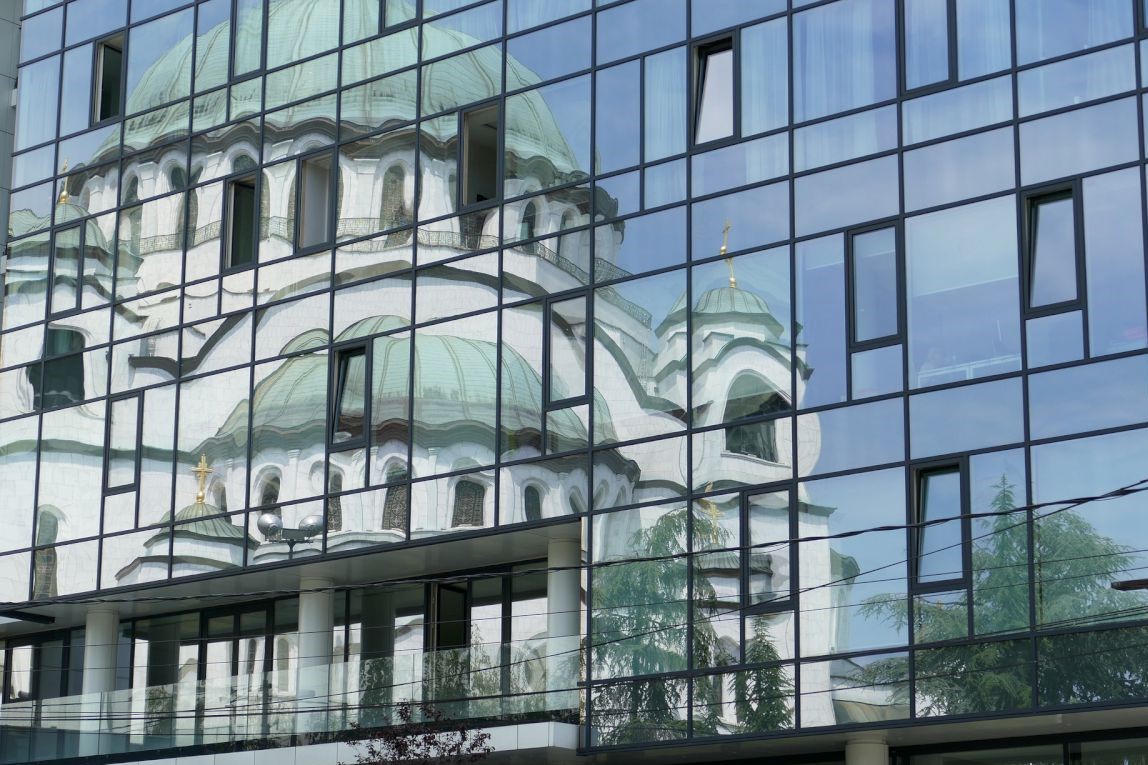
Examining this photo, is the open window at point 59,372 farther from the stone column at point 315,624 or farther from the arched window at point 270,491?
the stone column at point 315,624

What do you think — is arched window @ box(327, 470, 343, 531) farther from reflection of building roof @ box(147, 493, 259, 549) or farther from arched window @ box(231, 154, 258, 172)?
arched window @ box(231, 154, 258, 172)

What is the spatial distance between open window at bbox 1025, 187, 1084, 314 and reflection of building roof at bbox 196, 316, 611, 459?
260 inches

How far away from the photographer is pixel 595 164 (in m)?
30.4

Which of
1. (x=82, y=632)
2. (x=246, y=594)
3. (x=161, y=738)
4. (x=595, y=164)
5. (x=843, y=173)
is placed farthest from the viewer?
(x=82, y=632)

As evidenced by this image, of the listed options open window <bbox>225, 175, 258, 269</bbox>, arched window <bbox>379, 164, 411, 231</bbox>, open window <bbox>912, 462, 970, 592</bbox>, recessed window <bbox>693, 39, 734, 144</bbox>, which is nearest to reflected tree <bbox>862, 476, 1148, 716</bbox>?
open window <bbox>912, 462, 970, 592</bbox>

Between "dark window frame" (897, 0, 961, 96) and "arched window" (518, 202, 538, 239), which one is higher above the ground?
"dark window frame" (897, 0, 961, 96)

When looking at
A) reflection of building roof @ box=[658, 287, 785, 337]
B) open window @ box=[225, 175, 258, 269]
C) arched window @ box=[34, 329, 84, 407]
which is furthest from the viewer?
arched window @ box=[34, 329, 84, 407]

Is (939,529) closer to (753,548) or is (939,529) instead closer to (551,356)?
(753,548)

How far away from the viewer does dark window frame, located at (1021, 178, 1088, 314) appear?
84.0ft

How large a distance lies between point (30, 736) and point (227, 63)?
12.0m

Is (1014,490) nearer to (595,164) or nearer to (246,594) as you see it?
(595,164)

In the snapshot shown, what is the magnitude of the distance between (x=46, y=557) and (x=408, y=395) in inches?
336

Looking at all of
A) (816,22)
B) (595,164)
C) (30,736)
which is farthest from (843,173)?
(30,736)

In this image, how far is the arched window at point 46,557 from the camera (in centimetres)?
3591
